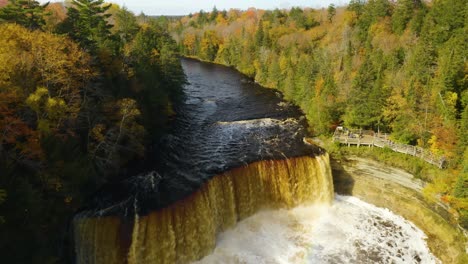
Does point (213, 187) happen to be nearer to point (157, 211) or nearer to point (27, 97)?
point (157, 211)

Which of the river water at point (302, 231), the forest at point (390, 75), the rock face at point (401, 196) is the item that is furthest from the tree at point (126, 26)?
the rock face at point (401, 196)

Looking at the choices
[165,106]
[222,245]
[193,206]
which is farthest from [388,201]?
[165,106]

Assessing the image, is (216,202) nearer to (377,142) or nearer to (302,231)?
(302,231)

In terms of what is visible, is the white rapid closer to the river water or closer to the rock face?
the river water

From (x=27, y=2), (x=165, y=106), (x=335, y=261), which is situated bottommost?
(x=335, y=261)

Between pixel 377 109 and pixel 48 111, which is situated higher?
pixel 48 111

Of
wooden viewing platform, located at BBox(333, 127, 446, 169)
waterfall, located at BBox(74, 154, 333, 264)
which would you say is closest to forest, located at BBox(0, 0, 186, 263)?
waterfall, located at BBox(74, 154, 333, 264)

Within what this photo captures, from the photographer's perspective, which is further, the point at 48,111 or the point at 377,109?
the point at 377,109
